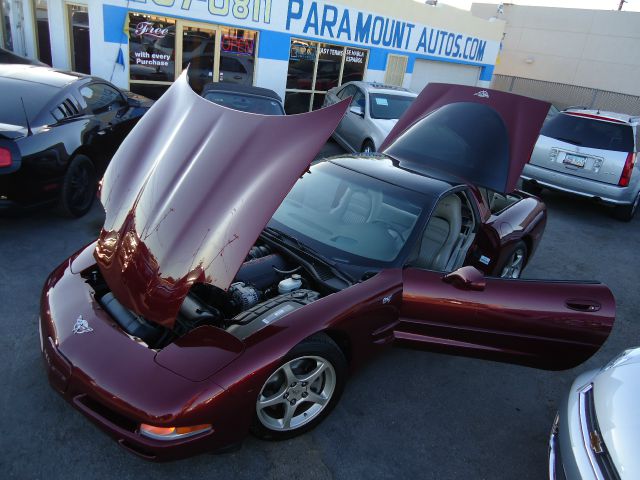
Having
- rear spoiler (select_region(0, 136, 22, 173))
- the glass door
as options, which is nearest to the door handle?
rear spoiler (select_region(0, 136, 22, 173))

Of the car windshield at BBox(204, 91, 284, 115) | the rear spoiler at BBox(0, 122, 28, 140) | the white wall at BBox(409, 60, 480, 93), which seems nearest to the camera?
the rear spoiler at BBox(0, 122, 28, 140)

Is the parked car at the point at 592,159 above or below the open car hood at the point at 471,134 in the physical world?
below

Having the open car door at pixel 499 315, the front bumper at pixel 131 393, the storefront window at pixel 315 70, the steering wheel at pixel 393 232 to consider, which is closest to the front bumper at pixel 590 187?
the open car door at pixel 499 315

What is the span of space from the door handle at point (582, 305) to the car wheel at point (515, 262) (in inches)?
51.0

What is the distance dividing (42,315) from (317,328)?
1682 millimetres

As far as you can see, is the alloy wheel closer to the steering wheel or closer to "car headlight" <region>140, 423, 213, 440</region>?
"car headlight" <region>140, 423, 213, 440</region>

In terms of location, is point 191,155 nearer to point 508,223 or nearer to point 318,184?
point 318,184

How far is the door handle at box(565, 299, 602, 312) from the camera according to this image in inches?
126

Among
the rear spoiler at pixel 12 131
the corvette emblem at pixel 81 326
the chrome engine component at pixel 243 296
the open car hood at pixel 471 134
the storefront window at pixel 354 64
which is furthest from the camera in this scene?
the storefront window at pixel 354 64

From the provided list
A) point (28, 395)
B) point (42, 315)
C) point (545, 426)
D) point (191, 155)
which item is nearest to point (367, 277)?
point (191, 155)

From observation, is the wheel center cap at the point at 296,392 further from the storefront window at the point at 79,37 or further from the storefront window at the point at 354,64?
the storefront window at the point at 354,64

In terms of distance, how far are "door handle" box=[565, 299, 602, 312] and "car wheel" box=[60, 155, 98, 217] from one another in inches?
195

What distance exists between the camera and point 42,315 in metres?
2.90

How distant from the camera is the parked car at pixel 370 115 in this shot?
8977 millimetres
